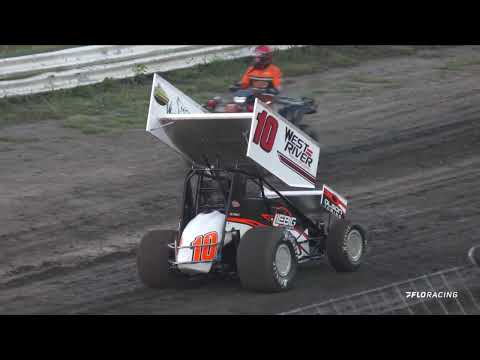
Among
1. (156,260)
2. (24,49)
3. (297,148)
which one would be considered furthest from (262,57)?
(24,49)

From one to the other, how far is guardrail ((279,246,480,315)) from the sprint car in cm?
71

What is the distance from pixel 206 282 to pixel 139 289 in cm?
75

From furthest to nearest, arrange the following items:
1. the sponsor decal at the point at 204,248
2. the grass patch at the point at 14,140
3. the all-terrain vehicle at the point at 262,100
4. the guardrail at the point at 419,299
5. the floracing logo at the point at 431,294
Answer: the grass patch at the point at 14,140 → the all-terrain vehicle at the point at 262,100 → the sponsor decal at the point at 204,248 → the floracing logo at the point at 431,294 → the guardrail at the point at 419,299

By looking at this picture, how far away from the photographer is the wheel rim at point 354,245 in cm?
1040

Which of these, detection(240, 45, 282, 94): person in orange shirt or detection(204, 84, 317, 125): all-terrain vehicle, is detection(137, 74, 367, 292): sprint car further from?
detection(240, 45, 282, 94): person in orange shirt

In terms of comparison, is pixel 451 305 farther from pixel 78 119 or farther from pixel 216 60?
pixel 216 60

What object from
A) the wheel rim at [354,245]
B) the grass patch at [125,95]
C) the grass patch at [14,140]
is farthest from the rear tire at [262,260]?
the grass patch at [125,95]

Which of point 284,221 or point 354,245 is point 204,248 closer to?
point 284,221

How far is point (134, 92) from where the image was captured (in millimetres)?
18484

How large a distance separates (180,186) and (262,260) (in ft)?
17.4

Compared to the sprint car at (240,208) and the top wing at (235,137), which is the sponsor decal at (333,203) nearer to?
the sprint car at (240,208)

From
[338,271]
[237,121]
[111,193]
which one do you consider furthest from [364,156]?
[237,121]

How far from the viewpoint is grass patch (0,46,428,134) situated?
16969 mm

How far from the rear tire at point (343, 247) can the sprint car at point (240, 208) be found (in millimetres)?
11
